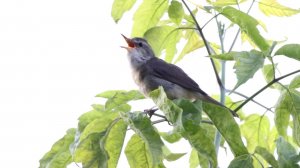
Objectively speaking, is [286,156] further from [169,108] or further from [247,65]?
[169,108]

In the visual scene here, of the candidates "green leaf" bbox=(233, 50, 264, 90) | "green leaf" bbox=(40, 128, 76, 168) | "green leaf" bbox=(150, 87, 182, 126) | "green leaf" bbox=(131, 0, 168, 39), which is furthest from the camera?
"green leaf" bbox=(131, 0, 168, 39)

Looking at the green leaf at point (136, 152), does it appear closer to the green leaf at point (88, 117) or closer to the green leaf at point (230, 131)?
the green leaf at point (88, 117)

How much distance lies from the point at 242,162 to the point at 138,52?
7.13 feet

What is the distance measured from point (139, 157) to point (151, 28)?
2.20ft

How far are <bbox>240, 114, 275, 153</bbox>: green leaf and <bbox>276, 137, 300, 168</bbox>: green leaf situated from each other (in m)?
0.55

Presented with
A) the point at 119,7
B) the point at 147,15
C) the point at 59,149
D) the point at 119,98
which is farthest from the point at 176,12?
the point at 59,149

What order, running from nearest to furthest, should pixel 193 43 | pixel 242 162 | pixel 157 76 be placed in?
1. pixel 242 162
2. pixel 193 43
3. pixel 157 76

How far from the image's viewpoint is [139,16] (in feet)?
9.34

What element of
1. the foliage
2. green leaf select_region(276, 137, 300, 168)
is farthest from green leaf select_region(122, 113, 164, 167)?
green leaf select_region(276, 137, 300, 168)

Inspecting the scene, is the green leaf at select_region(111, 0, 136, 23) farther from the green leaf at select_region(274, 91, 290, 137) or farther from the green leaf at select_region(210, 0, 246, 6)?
the green leaf at select_region(274, 91, 290, 137)

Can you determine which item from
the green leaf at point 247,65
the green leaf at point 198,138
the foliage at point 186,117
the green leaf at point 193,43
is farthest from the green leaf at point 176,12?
the green leaf at point 198,138

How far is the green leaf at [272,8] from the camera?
2824 mm

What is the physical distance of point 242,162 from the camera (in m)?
2.15

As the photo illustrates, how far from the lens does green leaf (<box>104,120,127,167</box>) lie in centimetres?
231
